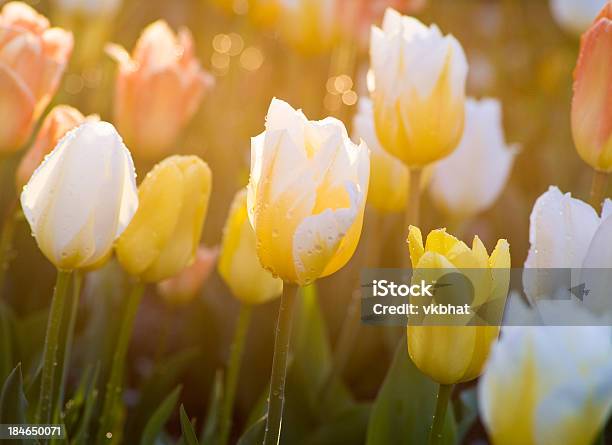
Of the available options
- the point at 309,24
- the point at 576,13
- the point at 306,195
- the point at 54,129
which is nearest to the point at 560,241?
the point at 306,195

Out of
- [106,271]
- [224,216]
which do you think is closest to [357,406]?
[106,271]

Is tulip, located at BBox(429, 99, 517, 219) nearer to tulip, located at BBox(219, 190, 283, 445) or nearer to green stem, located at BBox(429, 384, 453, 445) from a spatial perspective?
tulip, located at BBox(219, 190, 283, 445)

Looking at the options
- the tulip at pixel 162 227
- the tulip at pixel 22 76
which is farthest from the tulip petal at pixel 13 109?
the tulip at pixel 162 227

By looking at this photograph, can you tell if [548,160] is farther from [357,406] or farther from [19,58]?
[19,58]

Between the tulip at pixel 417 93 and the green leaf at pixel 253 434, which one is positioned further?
the tulip at pixel 417 93

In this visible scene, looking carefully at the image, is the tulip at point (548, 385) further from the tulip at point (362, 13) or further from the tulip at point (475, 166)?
the tulip at point (362, 13)

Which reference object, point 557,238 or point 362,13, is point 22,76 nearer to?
point 557,238
